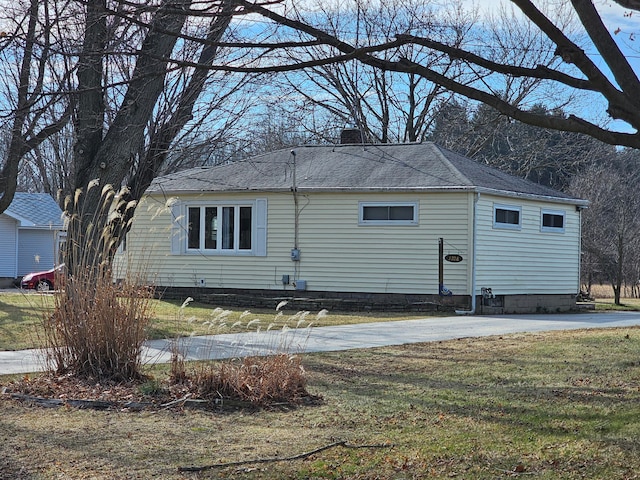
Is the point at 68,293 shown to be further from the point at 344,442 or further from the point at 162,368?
the point at 344,442

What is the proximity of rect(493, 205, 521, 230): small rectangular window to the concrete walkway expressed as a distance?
3300 mm

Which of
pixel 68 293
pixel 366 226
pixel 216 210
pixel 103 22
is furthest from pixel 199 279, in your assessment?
pixel 68 293

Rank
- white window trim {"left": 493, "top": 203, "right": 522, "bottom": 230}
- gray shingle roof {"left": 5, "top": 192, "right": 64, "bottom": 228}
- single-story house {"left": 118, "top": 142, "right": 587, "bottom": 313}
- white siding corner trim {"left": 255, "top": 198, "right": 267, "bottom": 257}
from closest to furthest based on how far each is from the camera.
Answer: single-story house {"left": 118, "top": 142, "right": 587, "bottom": 313}, white window trim {"left": 493, "top": 203, "right": 522, "bottom": 230}, white siding corner trim {"left": 255, "top": 198, "right": 267, "bottom": 257}, gray shingle roof {"left": 5, "top": 192, "right": 64, "bottom": 228}

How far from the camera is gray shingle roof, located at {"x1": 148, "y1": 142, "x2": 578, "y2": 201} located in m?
21.3

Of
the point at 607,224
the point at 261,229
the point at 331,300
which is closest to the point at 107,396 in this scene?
the point at 331,300

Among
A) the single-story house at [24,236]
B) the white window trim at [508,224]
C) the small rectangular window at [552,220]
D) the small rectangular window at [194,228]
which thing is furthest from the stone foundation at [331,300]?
the single-story house at [24,236]

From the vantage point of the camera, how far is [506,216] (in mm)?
21922

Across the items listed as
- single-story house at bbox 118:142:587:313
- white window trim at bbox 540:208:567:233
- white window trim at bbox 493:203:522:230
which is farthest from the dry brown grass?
white window trim at bbox 540:208:567:233

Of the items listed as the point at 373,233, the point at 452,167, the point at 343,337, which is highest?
the point at 452,167

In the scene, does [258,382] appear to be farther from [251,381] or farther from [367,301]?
[367,301]

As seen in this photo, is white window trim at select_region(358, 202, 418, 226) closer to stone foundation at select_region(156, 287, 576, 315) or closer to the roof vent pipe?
stone foundation at select_region(156, 287, 576, 315)

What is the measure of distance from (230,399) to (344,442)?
1800 mm

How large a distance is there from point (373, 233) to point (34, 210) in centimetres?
2231

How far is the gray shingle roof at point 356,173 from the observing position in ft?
70.0
